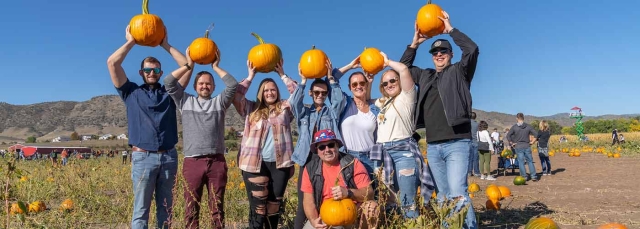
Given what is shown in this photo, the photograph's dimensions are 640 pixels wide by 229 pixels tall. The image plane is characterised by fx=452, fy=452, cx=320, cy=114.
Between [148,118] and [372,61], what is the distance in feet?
7.23

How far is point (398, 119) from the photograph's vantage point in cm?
413

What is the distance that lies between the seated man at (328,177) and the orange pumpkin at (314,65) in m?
0.83

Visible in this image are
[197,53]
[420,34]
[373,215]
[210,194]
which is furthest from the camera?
[420,34]

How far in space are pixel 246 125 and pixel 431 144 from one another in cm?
179

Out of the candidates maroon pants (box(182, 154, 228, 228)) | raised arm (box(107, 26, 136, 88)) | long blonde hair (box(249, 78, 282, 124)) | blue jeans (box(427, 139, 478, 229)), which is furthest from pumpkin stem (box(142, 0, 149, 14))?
blue jeans (box(427, 139, 478, 229))

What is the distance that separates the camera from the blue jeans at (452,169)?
3.86m

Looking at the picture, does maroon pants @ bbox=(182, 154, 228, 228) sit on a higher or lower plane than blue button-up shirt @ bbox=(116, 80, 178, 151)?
lower

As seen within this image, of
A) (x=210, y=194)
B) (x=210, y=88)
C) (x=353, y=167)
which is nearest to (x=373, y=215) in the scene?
(x=353, y=167)

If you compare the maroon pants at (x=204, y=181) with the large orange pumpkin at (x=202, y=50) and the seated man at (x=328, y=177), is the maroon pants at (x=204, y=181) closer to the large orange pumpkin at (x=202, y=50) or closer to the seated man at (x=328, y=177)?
the seated man at (x=328, y=177)

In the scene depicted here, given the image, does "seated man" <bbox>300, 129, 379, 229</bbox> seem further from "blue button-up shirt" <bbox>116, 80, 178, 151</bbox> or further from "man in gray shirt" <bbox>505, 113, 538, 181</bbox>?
"man in gray shirt" <bbox>505, 113, 538, 181</bbox>

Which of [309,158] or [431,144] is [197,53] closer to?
[309,158]

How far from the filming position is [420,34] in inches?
184

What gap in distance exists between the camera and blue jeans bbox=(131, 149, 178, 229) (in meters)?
3.82

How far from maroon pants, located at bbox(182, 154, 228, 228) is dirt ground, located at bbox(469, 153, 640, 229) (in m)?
2.56
